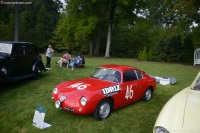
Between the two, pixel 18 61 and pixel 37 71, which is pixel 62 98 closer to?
pixel 18 61

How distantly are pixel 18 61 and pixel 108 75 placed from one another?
13.2ft

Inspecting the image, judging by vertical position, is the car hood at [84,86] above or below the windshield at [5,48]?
below

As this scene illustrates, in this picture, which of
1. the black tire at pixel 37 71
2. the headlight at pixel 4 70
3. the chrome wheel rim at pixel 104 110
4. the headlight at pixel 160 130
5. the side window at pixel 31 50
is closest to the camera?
the headlight at pixel 160 130

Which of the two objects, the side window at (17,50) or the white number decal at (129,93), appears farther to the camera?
the side window at (17,50)

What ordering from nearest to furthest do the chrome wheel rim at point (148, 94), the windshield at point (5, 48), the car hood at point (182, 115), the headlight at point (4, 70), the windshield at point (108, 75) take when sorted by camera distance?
the car hood at point (182, 115) → the windshield at point (108, 75) → the headlight at point (4, 70) → the chrome wheel rim at point (148, 94) → the windshield at point (5, 48)

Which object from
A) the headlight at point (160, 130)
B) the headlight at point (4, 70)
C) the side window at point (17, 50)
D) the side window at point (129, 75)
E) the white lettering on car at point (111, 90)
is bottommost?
the headlight at point (160, 130)

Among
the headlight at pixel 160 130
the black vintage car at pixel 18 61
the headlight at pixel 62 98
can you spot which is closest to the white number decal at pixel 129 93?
the headlight at pixel 62 98

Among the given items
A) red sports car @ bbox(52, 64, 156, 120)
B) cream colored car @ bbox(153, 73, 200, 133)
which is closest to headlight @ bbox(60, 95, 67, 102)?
red sports car @ bbox(52, 64, 156, 120)

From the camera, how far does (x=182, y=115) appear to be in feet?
11.1

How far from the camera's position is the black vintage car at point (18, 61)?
7.50 meters

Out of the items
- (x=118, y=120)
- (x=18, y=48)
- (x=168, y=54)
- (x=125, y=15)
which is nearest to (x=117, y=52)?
(x=125, y=15)

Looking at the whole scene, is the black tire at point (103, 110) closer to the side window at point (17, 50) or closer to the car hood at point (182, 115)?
the car hood at point (182, 115)

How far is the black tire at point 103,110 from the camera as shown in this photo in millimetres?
5375

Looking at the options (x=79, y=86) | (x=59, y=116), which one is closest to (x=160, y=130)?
(x=79, y=86)
